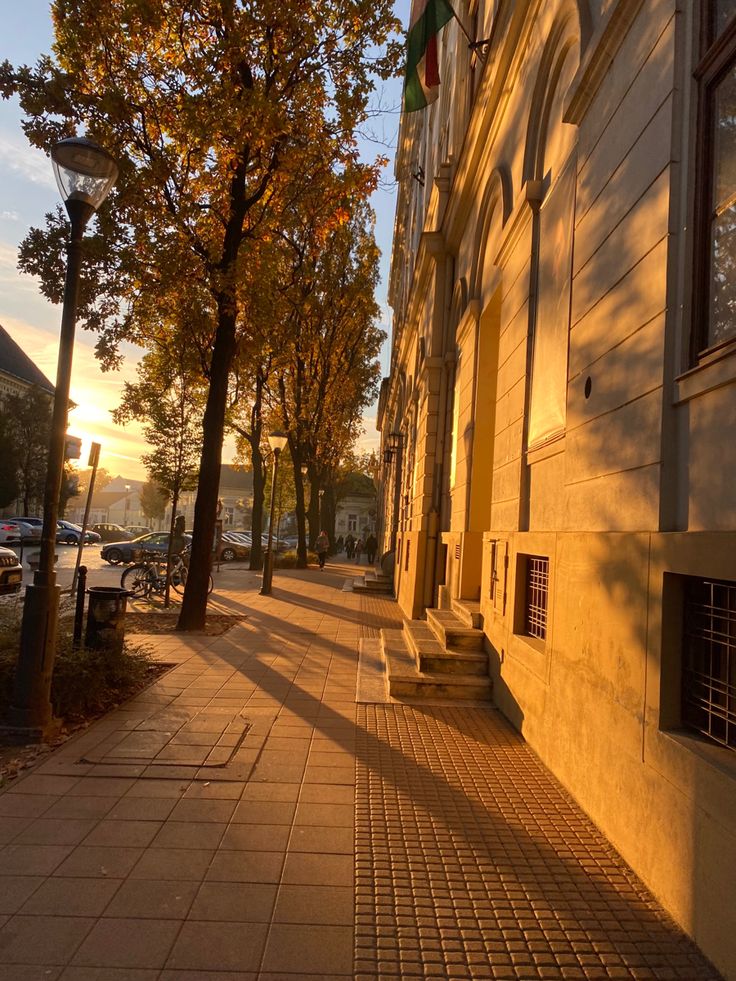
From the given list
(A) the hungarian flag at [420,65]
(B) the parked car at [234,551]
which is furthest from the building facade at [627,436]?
(B) the parked car at [234,551]

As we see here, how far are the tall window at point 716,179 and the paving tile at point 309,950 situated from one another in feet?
9.91

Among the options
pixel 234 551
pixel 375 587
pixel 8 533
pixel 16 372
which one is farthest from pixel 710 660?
pixel 16 372

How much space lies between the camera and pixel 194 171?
10.5 meters

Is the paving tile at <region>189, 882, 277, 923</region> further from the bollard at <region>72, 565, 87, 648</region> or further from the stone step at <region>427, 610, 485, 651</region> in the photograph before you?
the stone step at <region>427, 610, 485, 651</region>

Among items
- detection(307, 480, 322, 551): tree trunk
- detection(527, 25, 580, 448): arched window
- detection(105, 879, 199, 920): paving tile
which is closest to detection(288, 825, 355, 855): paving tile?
detection(105, 879, 199, 920): paving tile

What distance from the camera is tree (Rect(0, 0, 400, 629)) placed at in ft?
30.1

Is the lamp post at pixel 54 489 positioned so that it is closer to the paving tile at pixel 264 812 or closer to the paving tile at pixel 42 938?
the paving tile at pixel 264 812

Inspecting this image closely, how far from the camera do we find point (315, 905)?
10.0ft

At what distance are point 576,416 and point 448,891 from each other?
3.09m

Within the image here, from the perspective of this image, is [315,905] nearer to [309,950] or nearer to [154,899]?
[309,950]

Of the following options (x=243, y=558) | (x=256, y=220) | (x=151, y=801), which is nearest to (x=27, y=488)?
(x=243, y=558)

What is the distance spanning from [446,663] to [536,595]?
4.84 feet

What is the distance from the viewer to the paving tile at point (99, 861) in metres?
3.25

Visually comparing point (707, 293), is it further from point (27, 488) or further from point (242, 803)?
point (27, 488)
